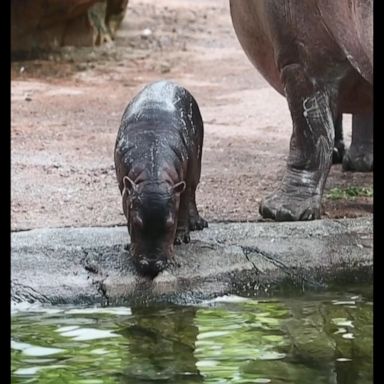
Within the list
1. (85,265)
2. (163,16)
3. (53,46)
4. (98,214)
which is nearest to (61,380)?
(85,265)

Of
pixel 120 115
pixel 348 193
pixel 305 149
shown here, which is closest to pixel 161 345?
pixel 305 149

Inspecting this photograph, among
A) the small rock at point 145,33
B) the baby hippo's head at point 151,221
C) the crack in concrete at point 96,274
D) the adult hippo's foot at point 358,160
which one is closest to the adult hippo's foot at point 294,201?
the baby hippo's head at point 151,221

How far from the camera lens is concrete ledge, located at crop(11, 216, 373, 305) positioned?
13.8 ft

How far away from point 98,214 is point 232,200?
2.75ft

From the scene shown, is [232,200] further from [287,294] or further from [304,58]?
[287,294]

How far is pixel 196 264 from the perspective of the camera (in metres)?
4.38

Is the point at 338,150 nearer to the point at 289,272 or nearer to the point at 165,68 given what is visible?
the point at 289,272

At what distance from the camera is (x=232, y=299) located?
14.0 feet

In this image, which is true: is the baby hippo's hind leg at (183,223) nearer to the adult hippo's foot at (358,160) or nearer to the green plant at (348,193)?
the green plant at (348,193)

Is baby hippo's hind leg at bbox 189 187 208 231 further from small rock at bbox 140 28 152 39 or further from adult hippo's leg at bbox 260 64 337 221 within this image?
small rock at bbox 140 28 152 39

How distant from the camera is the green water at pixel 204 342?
11.0 ft

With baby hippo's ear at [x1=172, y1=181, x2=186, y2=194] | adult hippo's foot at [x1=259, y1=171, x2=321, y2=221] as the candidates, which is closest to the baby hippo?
baby hippo's ear at [x1=172, y1=181, x2=186, y2=194]

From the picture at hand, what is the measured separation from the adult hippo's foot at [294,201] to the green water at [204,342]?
42.7 inches

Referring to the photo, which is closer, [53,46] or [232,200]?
Answer: [232,200]
